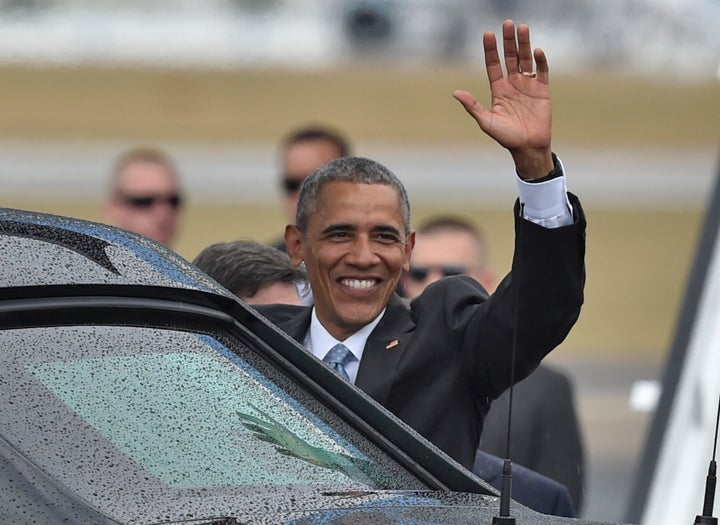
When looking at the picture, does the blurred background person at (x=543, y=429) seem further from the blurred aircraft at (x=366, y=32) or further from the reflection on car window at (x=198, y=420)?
the blurred aircraft at (x=366, y=32)

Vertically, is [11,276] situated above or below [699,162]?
below

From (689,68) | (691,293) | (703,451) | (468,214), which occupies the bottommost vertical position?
(703,451)

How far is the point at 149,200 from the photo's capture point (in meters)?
6.95

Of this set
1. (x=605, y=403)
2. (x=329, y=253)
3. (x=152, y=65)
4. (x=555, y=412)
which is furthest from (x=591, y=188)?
(x=329, y=253)

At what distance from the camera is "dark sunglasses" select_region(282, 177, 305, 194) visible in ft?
21.3

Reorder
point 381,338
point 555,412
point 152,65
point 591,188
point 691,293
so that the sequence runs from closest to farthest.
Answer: point 381,338 < point 555,412 < point 691,293 < point 152,65 < point 591,188

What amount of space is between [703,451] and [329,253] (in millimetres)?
3486

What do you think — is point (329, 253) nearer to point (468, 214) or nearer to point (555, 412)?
point (555, 412)

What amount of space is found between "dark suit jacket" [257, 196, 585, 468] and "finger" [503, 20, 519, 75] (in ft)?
0.93

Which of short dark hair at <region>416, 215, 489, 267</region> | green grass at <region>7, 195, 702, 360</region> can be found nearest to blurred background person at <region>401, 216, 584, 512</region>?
short dark hair at <region>416, 215, 489, 267</region>

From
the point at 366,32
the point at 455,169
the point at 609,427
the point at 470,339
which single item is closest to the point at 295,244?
the point at 470,339

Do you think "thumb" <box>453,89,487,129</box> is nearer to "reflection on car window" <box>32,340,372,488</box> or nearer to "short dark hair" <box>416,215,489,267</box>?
"reflection on car window" <box>32,340,372,488</box>

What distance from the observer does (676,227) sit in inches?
730

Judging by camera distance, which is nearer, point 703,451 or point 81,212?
point 703,451
